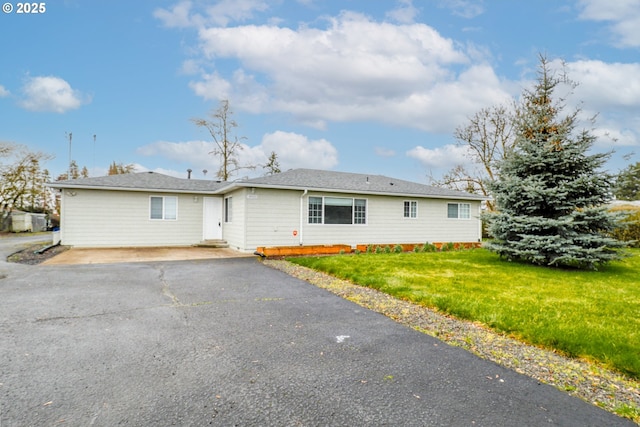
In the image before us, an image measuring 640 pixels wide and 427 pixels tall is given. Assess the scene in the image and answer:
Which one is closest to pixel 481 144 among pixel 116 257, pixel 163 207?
pixel 163 207

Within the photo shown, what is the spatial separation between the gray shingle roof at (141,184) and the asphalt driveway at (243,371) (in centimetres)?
894

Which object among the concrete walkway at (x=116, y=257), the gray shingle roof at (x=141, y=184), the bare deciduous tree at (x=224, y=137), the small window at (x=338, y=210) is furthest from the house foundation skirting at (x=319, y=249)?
the bare deciduous tree at (x=224, y=137)

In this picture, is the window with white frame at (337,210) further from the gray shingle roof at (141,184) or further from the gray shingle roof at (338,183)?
the gray shingle roof at (141,184)

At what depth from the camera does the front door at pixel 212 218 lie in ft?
49.6

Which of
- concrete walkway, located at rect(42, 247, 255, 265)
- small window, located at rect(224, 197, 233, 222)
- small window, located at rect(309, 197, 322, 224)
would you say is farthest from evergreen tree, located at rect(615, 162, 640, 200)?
small window, located at rect(224, 197, 233, 222)

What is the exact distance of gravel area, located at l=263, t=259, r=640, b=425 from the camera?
2676mm

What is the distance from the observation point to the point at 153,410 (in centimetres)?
236

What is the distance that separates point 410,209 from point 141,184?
11.9 meters

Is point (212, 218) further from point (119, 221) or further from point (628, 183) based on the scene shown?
point (628, 183)

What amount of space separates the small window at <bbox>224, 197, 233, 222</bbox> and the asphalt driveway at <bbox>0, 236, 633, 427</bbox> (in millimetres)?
8733

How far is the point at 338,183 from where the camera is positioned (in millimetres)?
14086

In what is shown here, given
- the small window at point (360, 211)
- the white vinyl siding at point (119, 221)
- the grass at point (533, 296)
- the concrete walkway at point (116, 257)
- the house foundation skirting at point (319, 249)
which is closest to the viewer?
the grass at point (533, 296)

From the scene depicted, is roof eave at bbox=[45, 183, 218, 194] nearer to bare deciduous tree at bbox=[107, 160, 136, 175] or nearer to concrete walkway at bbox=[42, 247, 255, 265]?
concrete walkway at bbox=[42, 247, 255, 265]

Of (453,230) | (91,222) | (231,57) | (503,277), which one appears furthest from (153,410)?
(453,230)
